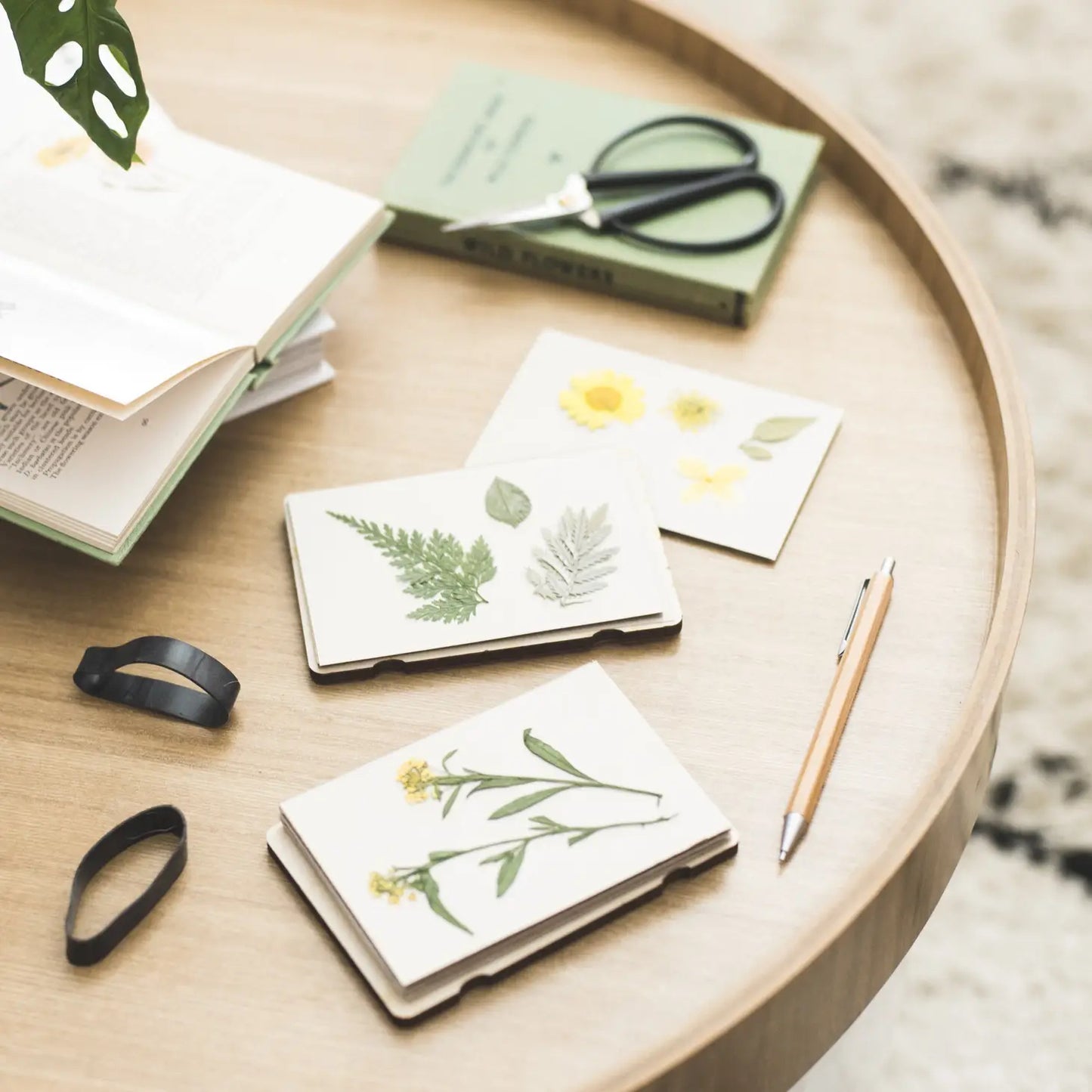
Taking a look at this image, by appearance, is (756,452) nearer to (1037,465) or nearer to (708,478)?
(708,478)

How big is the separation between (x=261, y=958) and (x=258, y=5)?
78 cm

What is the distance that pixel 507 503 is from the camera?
752mm

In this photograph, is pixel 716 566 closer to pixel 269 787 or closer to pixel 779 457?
pixel 779 457

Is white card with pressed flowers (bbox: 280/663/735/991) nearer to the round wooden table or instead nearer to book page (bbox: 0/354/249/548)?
the round wooden table

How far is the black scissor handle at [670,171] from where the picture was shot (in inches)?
36.0

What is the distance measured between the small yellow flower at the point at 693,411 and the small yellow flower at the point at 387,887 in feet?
1.09

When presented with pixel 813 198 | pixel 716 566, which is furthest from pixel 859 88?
pixel 716 566

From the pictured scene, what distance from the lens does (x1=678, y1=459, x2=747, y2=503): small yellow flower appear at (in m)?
0.77

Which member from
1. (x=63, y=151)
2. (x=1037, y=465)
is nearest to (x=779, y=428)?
(x=63, y=151)

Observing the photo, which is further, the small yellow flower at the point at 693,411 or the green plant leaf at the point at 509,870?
the small yellow flower at the point at 693,411

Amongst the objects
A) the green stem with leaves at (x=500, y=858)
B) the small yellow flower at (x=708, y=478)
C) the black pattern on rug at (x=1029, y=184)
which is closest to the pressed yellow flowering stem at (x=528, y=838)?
the green stem with leaves at (x=500, y=858)

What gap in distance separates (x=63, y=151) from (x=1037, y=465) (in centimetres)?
98

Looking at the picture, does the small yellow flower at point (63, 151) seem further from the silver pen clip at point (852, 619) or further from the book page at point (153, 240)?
the silver pen clip at point (852, 619)

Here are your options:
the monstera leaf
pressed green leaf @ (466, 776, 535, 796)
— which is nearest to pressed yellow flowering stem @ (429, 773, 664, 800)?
pressed green leaf @ (466, 776, 535, 796)
